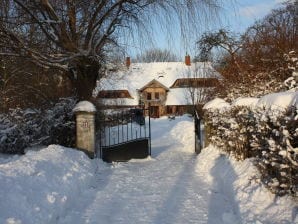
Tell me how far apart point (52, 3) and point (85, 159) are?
438 cm

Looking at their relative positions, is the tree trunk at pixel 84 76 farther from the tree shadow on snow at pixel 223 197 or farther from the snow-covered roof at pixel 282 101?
the snow-covered roof at pixel 282 101

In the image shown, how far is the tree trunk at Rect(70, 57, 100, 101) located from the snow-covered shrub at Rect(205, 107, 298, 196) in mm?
5171

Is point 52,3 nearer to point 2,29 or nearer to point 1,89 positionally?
point 2,29

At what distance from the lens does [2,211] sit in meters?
4.79

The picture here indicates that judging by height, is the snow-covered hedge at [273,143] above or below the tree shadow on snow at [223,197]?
above

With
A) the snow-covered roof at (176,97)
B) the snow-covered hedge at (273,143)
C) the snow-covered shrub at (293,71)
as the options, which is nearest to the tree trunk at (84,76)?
the snow-covered hedge at (273,143)

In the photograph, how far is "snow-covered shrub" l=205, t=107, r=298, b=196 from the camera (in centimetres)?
531

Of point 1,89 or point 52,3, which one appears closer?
point 52,3

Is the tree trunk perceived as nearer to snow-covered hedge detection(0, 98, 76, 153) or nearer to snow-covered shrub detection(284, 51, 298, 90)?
snow-covered hedge detection(0, 98, 76, 153)

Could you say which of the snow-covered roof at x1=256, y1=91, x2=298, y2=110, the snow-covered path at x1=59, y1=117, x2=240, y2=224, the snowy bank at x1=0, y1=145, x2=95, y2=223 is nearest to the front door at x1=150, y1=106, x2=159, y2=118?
the snow-covered path at x1=59, y1=117, x2=240, y2=224

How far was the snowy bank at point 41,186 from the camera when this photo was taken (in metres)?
5.04

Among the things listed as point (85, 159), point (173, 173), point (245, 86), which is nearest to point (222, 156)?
point (173, 173)

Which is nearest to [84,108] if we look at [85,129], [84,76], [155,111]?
[85,129]

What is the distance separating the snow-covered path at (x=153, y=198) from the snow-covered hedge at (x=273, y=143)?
883mm
